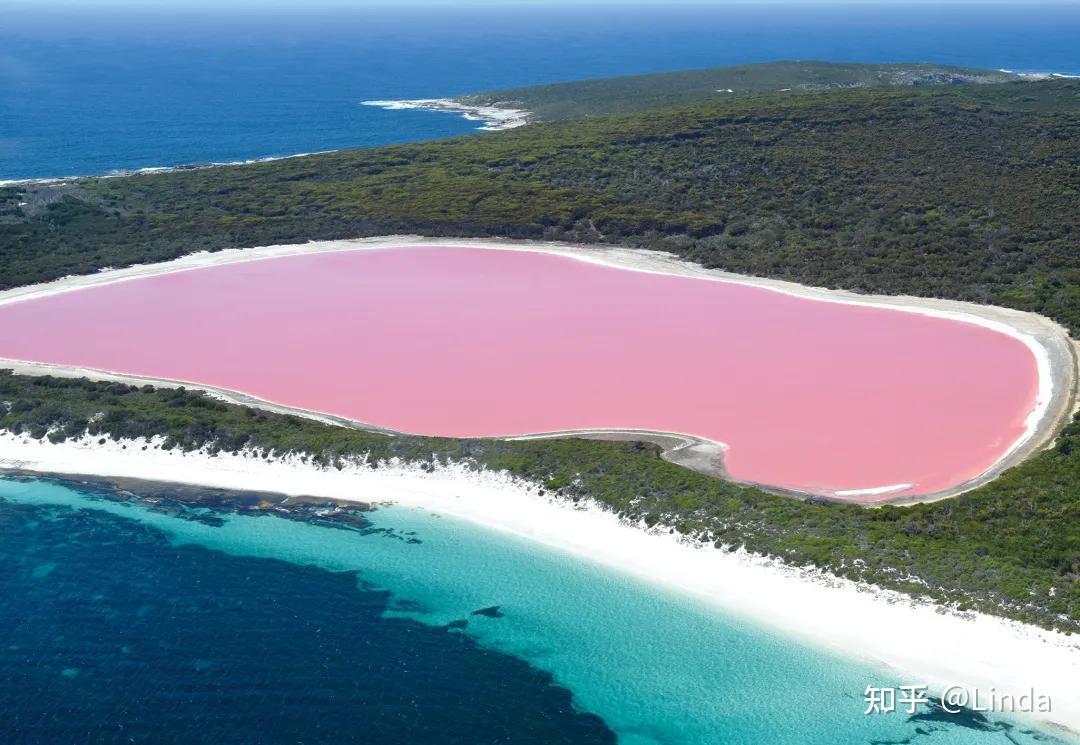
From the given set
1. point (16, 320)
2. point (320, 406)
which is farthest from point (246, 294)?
point (320, 406)

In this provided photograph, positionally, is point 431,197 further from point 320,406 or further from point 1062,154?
point 1062,154

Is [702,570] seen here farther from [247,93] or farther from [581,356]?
[247,93]

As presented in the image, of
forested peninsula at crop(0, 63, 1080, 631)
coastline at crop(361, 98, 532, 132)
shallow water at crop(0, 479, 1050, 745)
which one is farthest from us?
coastline at crop(361, 98, 532, 132)

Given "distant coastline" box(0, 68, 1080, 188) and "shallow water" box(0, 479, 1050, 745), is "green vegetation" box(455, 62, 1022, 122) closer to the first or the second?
"distant coastline" box(0, 68, 1080, 188)

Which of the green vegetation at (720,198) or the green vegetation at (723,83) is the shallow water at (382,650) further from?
the green vegetation at (723,83)

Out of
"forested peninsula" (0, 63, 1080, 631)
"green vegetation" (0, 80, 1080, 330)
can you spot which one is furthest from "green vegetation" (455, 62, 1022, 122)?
"green vegetation" (0, 80, 1080, 330)

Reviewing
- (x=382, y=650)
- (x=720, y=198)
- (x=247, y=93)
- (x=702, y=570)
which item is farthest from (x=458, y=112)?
(x=382, y=650)
